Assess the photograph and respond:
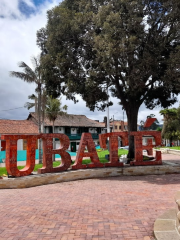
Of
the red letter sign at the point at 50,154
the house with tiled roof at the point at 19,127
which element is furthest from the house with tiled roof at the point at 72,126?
the red letter sign at the point at 50,154

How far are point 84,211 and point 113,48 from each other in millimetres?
8436

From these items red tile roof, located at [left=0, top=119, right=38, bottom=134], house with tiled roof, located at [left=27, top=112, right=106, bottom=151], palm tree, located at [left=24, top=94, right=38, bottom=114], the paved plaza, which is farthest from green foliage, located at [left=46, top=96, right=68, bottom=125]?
house with tiled roof, located at [left=27, top=112, right=106, bottom=151]

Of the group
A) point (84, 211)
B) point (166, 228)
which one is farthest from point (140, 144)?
point (166, 228)

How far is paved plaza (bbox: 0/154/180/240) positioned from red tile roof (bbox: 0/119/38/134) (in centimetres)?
2810

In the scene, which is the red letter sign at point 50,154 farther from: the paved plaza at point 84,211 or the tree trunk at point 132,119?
the tree trunk at point 132,119

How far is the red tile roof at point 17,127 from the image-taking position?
3622cm

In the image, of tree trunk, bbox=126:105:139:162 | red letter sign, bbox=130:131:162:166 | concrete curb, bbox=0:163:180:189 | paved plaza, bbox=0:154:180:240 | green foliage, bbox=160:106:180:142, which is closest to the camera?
paved plaza, bbox=0:154:180:240

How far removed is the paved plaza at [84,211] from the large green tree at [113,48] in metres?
6.06

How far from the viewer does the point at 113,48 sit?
1186 cm

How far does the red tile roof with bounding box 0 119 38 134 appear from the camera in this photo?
119 feet

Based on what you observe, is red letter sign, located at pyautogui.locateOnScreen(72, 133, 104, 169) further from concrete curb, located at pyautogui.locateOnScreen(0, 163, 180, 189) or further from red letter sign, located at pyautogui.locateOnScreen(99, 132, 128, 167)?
red letter sign, located at pyautogui.locateOnScreen(99, 132, 128, 167)

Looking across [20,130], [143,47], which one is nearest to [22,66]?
[143,47]

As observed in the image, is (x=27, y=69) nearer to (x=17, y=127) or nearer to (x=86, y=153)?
(x=86, y=153)

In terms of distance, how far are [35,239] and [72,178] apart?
7241 millimetres
